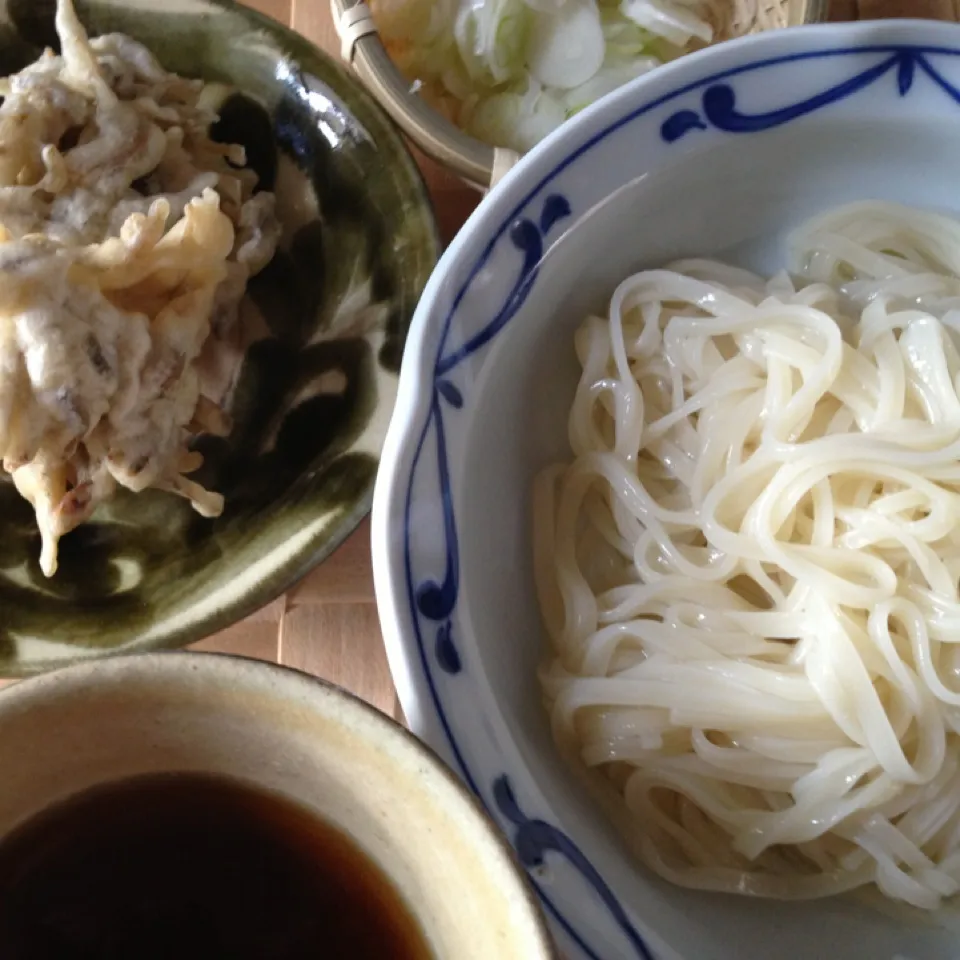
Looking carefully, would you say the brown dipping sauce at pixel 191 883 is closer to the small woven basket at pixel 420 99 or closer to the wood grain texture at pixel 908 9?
the small woven basket at pixel 420 99

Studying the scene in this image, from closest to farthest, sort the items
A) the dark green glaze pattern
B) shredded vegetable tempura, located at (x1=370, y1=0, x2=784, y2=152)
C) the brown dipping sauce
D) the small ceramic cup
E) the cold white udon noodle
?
the small ceramic cup
the brown dipping sauce
the cold white udon noodle
the dark green glaze pattern
shredded vegetable tempura, located at (x1=370, y1=0, x2=784, y2=152)

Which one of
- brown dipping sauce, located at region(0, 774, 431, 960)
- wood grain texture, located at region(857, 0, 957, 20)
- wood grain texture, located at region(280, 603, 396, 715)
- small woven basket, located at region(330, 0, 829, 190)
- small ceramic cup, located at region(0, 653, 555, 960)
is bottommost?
wood grain texture, located at region(280, 603, 396, 715)

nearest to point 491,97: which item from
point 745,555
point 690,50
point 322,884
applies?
point 690,50

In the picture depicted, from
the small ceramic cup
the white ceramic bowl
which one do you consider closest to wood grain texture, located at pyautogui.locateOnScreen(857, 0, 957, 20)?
the white ceramic bowl

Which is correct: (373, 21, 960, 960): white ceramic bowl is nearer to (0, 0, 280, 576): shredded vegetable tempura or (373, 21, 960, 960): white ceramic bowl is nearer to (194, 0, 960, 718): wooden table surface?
(194, 0, 960, 718): wooden table surface

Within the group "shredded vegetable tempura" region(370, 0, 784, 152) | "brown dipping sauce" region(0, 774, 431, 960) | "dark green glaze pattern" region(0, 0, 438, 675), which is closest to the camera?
"brown dipping sauce" region(0, 774, 431, 960)

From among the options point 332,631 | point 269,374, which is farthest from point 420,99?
point 332,631

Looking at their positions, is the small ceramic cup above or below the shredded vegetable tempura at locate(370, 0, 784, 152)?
below

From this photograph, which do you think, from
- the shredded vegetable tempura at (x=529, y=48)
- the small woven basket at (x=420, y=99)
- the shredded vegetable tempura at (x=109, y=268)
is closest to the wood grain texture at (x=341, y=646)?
the shredded vegetable tempura at (x=109, y=268)
